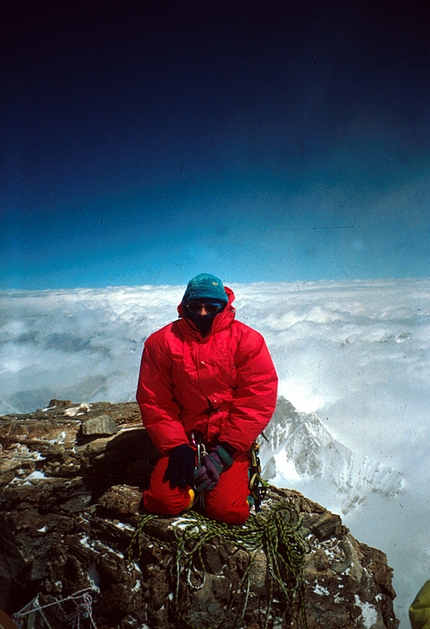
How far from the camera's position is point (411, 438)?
74.4 m

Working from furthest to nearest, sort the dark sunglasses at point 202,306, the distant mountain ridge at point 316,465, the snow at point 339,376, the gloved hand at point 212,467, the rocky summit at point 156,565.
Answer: the distant mountain ridge at point 316,465 → the snow at point 339,376 → the dark sunglasses at point 202,306 → the gloved hand at point 212,467 → the rocky summit at point 156,565

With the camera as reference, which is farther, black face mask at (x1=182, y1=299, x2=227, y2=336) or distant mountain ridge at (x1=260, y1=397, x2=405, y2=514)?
distant mountain ridge at (x1=260, y1=397, x2=405, y2=514)

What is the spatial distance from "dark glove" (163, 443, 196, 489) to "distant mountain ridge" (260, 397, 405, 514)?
7911 cm

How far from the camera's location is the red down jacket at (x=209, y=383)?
311 centimetres

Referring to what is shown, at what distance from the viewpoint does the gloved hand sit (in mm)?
2972

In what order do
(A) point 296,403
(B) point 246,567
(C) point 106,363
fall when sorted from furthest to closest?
1. (A) point 296,403
2. (C) point 106,363
3. (B) point 246,567

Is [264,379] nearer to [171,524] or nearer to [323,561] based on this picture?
[171,524]

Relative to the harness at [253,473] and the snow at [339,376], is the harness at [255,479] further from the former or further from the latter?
the snow at [339,376]

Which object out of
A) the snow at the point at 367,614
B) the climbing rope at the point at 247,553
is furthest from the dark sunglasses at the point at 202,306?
the snow at the point at 367,614

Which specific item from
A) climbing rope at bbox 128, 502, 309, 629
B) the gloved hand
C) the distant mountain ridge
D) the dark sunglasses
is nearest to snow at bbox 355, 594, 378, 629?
climbing rope at bbox 128, 502, 309, 629

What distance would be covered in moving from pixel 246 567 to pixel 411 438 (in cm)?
8838

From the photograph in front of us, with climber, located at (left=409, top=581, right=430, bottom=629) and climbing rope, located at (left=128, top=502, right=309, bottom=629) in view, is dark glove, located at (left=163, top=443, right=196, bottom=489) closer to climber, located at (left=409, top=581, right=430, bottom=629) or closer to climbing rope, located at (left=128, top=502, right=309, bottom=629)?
climbing rope, located at (left=128, top=502, right=309, bottom=629)

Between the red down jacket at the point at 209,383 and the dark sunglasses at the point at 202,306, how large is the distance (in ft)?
0.27

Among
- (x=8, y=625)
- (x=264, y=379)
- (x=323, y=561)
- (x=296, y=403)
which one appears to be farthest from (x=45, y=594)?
(x=296, y=403)
